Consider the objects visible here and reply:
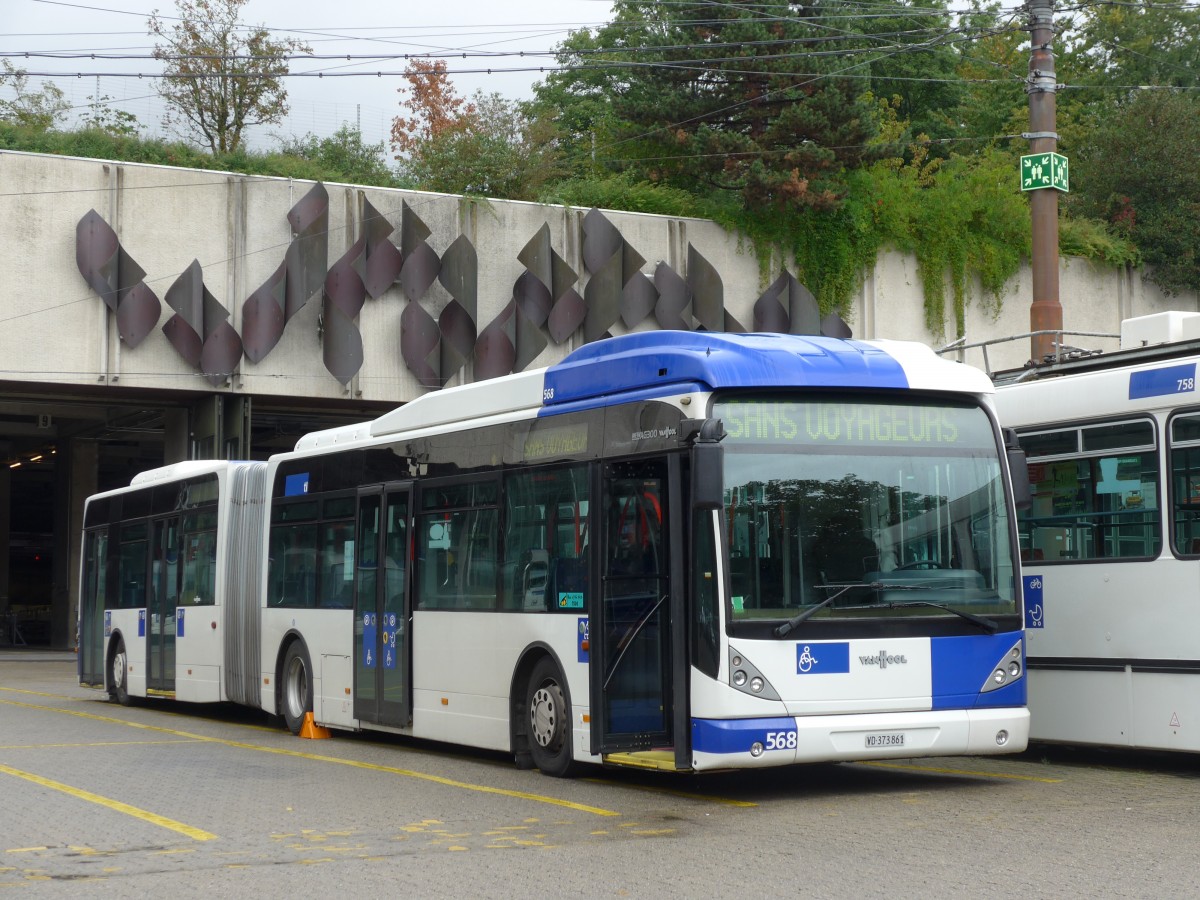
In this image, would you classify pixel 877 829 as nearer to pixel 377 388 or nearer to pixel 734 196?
pixel 377 388

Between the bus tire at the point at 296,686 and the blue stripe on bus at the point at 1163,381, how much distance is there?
8606 mm

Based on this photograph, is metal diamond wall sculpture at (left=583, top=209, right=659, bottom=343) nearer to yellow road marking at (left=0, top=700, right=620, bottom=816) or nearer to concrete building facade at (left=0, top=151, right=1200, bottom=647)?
concrete building facade at (left=0, top=151, right=1200, bottom=647)

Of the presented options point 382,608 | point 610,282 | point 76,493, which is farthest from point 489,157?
point 382,608

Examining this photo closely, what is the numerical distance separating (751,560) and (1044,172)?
9.39 m

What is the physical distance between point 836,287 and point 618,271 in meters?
5.46

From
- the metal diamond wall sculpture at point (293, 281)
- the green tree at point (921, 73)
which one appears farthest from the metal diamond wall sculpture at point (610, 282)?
the green tree at point (921, 73)

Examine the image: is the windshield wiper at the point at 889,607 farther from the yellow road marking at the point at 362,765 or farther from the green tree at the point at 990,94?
the green tree at the point at 990,94

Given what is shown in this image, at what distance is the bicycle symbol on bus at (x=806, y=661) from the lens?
1020 centimetres

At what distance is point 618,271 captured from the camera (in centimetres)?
3466

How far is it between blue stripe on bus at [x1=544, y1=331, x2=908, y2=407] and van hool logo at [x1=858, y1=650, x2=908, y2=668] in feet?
5.84

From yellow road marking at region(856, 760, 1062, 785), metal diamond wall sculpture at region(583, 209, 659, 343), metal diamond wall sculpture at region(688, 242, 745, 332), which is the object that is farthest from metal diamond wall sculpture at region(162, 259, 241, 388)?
yellow road marking at region(856, 760, 1062, 785)

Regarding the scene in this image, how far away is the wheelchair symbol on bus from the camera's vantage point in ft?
33.5

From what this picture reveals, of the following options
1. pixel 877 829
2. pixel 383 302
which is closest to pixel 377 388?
pixel 383 302

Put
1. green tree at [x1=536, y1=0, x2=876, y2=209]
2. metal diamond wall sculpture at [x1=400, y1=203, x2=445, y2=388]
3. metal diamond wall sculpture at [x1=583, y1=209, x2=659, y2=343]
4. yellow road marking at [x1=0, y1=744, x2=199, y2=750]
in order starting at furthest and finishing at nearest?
green tree at [x1=536, y1=0, x2=876, y2=209] < metal diamond wall sculpture at [x1=583, y1=209, x2=659, y2=343] < metal diamond wall sculpture at [x1=400, y1=203, x2=445, y2=388] < yellow road marking at [x1=0, y1=744, x2=199, y2=750]
